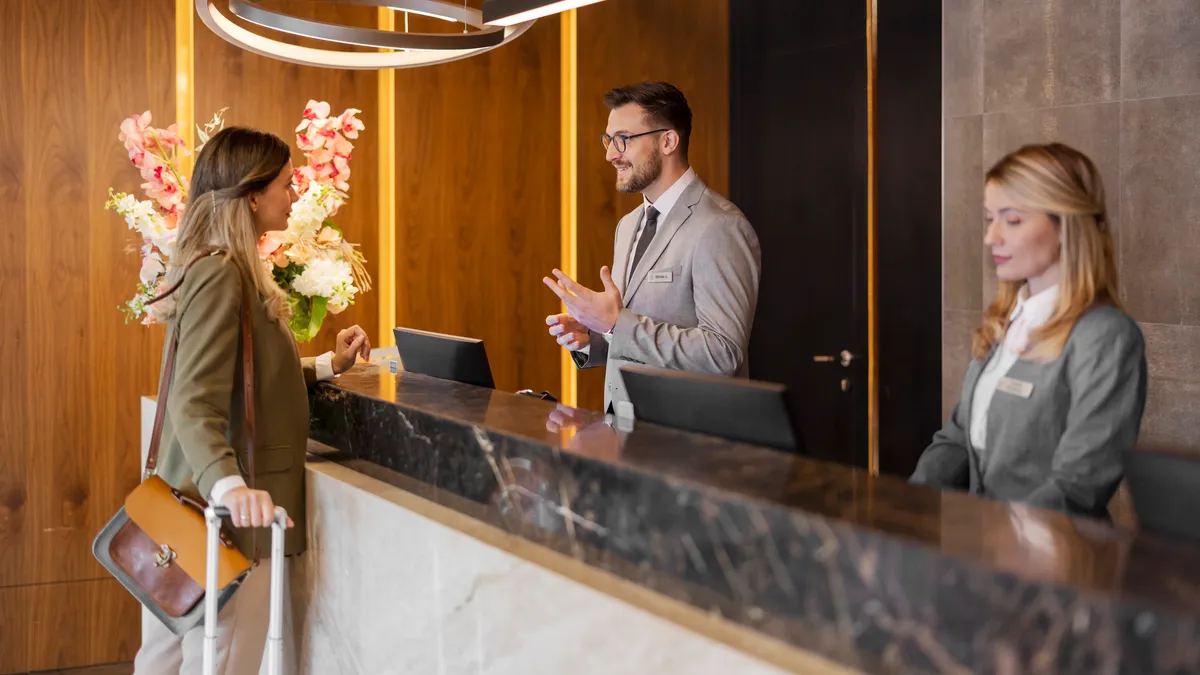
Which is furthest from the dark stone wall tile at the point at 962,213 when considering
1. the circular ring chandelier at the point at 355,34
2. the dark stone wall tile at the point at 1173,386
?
the circular ring chandelier at the point at 355,34

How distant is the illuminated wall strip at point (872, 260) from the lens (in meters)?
4.48

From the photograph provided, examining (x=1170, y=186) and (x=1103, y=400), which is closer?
(x=1103, y=400)

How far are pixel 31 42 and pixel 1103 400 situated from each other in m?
4.11

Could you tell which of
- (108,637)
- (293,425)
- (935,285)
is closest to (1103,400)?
(293,425)

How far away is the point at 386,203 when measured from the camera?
4.73m

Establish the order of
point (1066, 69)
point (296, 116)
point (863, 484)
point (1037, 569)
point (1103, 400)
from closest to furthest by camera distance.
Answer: point (1037, 569) → point (863, 484) → point (1103, 400) → point (1066, 69) → point (296, 116)

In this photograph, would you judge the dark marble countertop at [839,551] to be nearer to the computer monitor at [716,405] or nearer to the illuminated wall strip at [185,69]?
the computer monitor at [716,405]

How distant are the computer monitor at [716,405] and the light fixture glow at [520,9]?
908 mm

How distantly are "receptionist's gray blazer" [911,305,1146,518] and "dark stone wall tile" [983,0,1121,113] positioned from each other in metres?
2.33

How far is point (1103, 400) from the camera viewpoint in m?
1.76

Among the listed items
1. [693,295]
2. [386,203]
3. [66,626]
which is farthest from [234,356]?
[66,626]

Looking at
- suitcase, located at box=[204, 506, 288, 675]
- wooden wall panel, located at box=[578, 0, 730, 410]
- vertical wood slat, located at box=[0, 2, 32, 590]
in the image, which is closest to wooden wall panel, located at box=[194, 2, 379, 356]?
vertical wood slat, located at box=[0, 2, 32, 590]

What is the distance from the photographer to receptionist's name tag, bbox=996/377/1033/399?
189 centimetres

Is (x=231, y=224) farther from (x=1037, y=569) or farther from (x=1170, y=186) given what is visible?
(x=1170, y=186)
